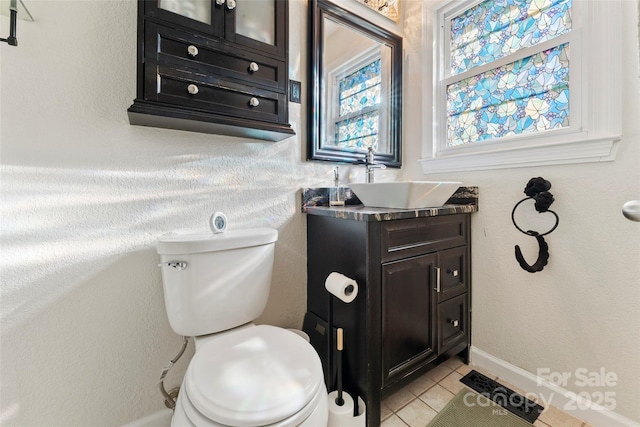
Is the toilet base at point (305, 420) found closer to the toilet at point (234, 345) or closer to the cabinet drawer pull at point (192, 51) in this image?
the toilet at point (234, 345)

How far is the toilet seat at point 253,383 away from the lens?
0.61 meters

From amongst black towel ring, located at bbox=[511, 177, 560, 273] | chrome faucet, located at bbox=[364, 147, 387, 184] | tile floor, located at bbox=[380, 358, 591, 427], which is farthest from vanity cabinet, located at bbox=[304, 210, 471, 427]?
chrome faucet, located at bbox=[364, 147, 387, 184]

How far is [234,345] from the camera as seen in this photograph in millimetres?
840

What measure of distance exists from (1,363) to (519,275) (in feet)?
6.77

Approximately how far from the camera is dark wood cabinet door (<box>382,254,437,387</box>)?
1.08m

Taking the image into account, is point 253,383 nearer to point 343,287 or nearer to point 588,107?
point 343,287

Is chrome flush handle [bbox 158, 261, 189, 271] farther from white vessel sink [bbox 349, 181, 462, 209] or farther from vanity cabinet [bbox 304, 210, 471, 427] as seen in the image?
white vessel sink [bbox 349, 181, 462, 209]

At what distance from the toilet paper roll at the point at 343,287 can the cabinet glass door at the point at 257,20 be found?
107cm

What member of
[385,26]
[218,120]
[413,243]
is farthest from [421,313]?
[385,26]

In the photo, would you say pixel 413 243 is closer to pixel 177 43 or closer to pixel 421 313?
pixel 421 313

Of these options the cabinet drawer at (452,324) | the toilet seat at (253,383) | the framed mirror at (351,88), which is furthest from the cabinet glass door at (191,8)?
the cabinet drawer at (452,324)

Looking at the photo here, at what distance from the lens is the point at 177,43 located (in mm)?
956

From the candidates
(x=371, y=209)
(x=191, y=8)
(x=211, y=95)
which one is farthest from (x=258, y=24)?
(x=371, y=209)

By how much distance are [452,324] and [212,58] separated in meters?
1.66
